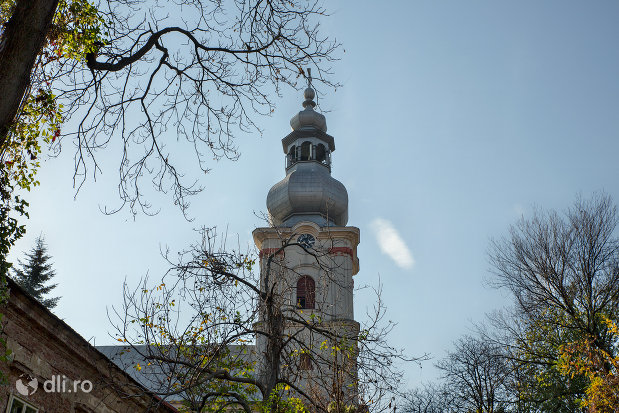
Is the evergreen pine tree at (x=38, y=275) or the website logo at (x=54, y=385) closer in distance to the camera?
the website logo at (x=54, y=385)

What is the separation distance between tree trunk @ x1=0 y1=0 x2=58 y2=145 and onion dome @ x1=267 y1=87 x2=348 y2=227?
104 ft

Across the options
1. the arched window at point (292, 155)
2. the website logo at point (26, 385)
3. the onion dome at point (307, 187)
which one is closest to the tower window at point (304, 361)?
the website logo at point (26, 385)

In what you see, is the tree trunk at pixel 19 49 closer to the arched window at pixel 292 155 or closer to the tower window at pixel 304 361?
the tower window at pixel 304 361

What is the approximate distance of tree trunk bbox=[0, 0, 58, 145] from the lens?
6047mm

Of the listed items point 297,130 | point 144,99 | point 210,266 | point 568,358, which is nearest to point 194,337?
point 210,266

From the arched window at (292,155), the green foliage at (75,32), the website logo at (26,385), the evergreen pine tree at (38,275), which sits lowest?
the website logo at (26,385)

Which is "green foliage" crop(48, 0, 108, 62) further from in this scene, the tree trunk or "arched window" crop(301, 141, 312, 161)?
"arched window" crop(301, 141, 312, 161)

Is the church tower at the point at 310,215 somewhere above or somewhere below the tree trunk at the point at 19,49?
above

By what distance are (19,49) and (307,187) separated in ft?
110

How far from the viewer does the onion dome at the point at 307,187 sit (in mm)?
39438

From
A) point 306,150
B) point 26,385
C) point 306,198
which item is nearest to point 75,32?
point 26,385

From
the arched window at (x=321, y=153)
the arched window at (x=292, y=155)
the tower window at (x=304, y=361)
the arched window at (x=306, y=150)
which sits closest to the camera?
the tower window at (x=304, y=361)

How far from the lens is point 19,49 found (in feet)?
20.2

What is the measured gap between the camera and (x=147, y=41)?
803 cm
